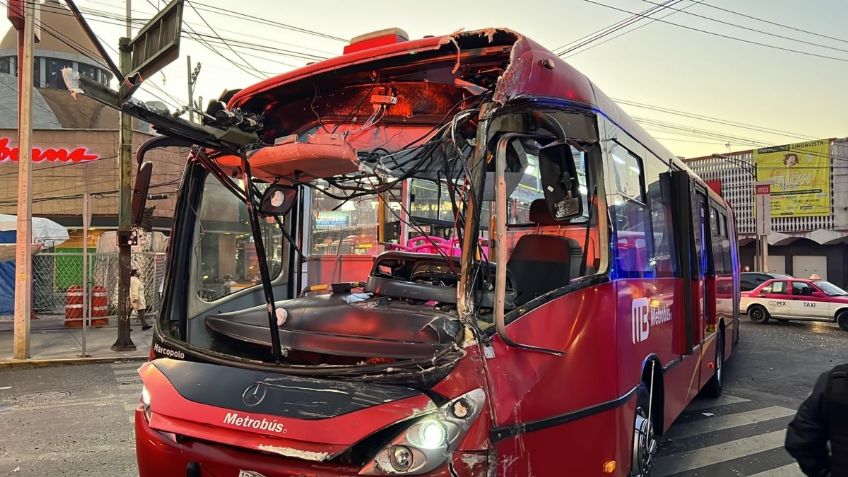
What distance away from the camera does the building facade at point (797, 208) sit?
29250 mm

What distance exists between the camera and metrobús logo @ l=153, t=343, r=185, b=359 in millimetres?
3273

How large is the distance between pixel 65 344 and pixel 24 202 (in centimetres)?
356

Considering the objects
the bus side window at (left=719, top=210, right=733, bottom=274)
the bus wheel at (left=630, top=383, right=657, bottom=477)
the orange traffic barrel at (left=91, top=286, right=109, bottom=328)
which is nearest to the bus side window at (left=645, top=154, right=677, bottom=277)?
the bus wheel at (left=630, top=383, right=657, bottom=477)

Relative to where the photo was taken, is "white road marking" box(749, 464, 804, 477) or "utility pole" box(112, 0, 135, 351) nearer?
"white road marking" box(749, 464, 804, 477)

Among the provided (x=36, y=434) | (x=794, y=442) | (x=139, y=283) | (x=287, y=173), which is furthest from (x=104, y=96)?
(x=139, y=283)

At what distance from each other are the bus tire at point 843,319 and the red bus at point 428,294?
47.8 ft

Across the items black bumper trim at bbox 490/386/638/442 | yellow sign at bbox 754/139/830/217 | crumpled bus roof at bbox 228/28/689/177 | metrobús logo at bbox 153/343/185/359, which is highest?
yellow sign at bbox 754/139/830/217

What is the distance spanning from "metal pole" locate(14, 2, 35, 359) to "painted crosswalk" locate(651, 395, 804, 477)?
11134 mm

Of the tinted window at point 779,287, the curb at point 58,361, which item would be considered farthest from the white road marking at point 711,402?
the tinted window at point 779,287

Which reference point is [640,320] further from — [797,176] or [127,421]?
[797,176]

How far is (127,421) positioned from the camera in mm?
6637

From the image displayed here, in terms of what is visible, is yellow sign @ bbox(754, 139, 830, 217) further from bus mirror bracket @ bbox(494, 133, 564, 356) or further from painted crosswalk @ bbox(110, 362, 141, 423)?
bus mirror bracket @ bbox(494, 133, 564, 356)

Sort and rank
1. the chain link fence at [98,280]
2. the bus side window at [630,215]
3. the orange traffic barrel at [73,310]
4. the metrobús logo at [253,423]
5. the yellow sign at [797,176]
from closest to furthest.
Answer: the metrobús logo at [253,423], the bus side window at [630,215], the orange traffic barrel at [73,310], the chain link fence at [98,280], the yellow sign at [797,176]

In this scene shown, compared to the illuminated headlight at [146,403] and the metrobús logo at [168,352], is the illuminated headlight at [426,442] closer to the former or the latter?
the illuminated headlight at [146,403]
